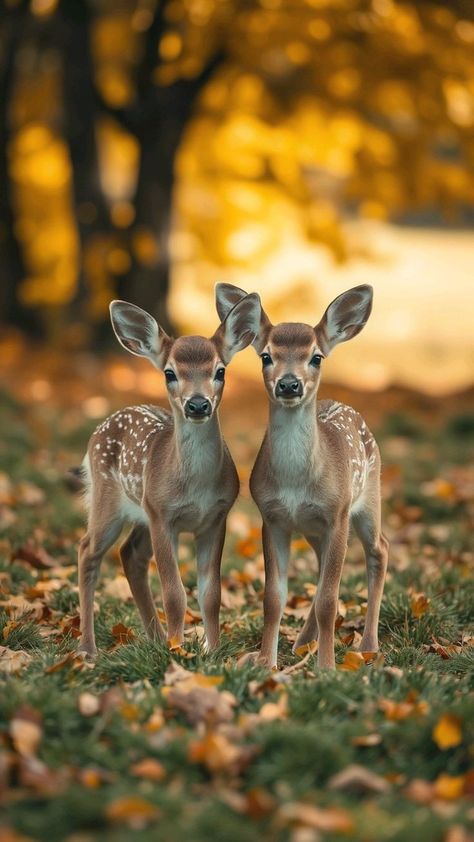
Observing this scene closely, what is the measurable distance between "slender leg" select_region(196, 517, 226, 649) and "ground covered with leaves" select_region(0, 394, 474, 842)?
10cm

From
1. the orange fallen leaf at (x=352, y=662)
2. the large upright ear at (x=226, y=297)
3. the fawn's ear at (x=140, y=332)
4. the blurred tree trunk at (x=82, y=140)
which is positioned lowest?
the orange fallen leaf at (x=352, y=662)

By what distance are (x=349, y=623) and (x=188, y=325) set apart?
426 inches

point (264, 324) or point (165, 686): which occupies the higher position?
point (264, 324)

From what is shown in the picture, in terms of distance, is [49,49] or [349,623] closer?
[349,623]

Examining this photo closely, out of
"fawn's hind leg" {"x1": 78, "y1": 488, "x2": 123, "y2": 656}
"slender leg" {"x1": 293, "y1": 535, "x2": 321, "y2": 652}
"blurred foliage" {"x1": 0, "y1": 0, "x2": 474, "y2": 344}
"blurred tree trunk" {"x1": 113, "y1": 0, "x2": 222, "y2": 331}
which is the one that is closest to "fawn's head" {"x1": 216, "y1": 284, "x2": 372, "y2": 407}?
"slender leg" {"x1": 293, "y1": 535, "x2": 321, "y2": 652}

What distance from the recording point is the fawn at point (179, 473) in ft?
16.6

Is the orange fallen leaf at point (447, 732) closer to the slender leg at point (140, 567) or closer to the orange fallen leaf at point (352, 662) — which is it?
the orange fallen leaf at point (352, 662)

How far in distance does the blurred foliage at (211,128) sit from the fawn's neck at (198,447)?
28.2 feet

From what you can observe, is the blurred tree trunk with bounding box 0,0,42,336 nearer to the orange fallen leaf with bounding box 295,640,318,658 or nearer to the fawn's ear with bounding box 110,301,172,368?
the fawn's ear with bounding box 110,301,172,368

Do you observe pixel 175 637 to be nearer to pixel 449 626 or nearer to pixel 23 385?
pixel 449 626

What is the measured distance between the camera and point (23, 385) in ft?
46.6

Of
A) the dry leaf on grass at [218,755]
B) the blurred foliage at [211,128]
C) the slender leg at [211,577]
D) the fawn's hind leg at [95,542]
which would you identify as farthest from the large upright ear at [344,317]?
the blurred foliage at [211,128]

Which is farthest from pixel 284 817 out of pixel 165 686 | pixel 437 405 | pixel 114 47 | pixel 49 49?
pixel 49 49

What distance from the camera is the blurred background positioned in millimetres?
13266
